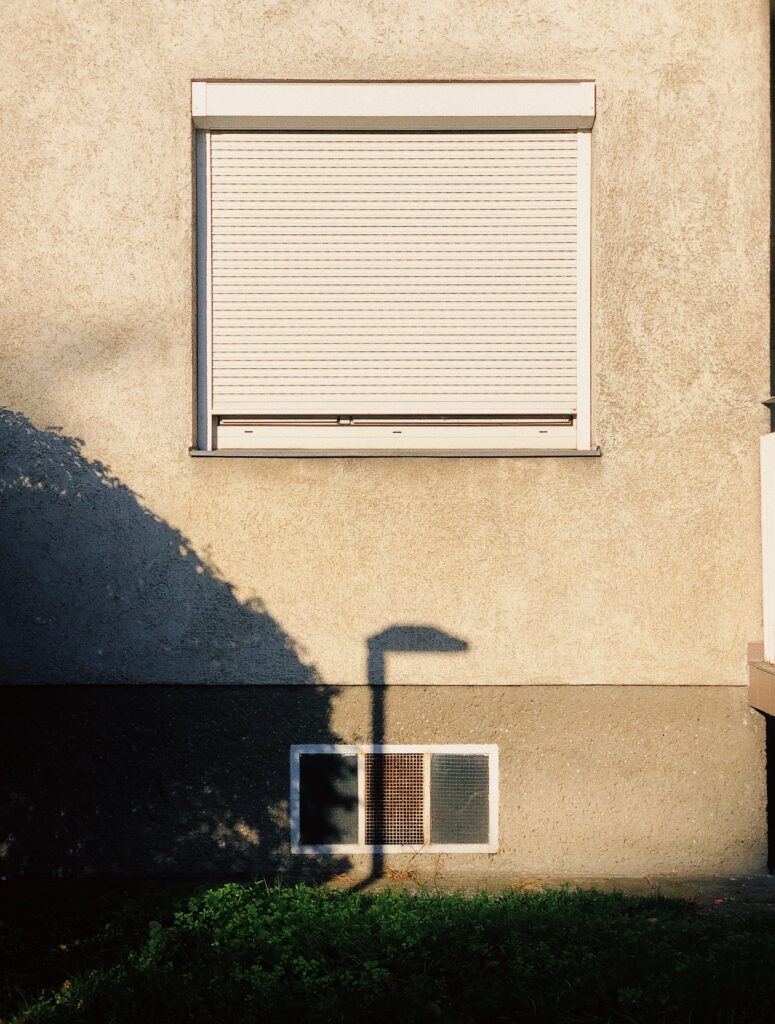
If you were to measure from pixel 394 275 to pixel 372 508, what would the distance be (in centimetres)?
142

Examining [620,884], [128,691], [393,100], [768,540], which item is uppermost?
[393,100]

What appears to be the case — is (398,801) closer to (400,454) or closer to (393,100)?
(400,454)

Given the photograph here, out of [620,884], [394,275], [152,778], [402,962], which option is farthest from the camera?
[394,275]

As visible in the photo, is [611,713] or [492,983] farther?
[611,713]

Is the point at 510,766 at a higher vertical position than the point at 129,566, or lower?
lower

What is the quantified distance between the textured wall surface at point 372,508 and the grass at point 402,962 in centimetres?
77

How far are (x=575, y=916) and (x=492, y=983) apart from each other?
0.77m

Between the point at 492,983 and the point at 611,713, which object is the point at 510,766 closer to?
the point at 611,713

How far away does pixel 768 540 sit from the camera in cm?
521

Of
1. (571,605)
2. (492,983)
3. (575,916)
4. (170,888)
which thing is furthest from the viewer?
(571,605)

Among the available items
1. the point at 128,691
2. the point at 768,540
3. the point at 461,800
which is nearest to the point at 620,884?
the point at 461,800

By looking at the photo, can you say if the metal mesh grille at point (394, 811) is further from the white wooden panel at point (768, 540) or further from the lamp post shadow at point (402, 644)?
the white wooden panel at point (768, 540)

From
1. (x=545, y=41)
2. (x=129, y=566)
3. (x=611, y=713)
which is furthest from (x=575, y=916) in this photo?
(x=545, y=41)

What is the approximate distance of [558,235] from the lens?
561 centimetres
